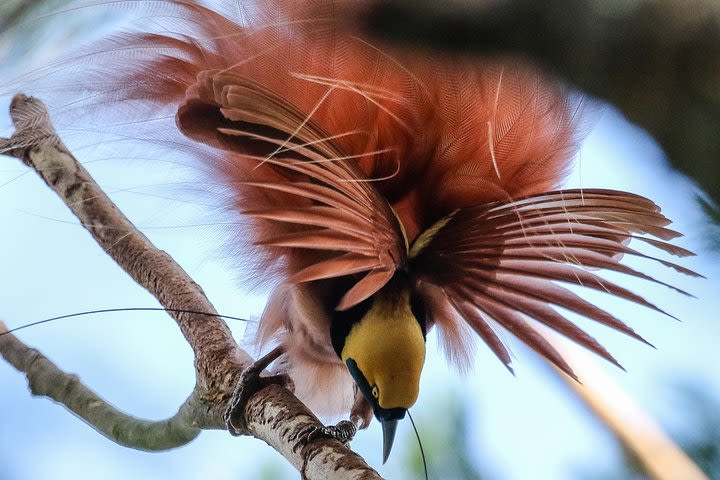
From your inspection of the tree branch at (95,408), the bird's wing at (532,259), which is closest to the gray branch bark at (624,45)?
the bird's wing at (532,259)

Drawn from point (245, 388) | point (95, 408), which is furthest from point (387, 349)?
point (95, 408)

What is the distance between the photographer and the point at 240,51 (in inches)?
23.3

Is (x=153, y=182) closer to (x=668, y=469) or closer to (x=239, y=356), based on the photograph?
(x=239, y=356)

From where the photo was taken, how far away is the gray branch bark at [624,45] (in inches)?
5.6

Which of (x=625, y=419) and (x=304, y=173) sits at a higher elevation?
(x=304, y=173)

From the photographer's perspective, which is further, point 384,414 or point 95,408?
point 95,408

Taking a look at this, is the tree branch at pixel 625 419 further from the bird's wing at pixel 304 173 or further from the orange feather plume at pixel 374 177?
→ the bird's wing at pixel 304 173

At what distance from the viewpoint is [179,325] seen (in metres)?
0.84

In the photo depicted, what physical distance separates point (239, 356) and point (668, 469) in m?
0.44

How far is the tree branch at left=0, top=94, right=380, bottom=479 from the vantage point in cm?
67

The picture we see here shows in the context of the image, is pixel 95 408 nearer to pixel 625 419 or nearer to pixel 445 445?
pixel 445 445

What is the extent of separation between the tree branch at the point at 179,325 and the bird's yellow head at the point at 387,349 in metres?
0.06

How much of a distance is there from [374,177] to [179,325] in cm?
31

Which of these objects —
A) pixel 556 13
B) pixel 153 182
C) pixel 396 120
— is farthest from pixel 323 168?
pixel 556 13
